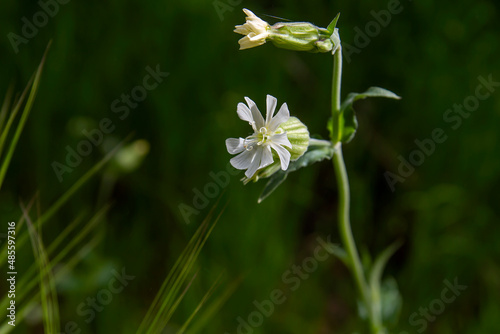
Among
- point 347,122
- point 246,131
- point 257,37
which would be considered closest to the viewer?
point 257,37

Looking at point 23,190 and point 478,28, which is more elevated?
→ point 23,190

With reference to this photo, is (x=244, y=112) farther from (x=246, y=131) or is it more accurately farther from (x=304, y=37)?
(x=246, y=131)

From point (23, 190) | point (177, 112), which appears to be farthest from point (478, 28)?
point (23, 190)

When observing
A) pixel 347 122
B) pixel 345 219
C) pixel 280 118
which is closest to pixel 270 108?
pixel 280 118

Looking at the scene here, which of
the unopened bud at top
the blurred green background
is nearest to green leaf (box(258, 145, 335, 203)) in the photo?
the unopened bud at top

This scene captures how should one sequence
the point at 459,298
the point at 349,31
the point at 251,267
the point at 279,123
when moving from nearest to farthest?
the point at 279,123 → the point at 251,267 → the point at 459,298 → the point at 349,31

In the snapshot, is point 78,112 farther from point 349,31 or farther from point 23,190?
point 349,31
